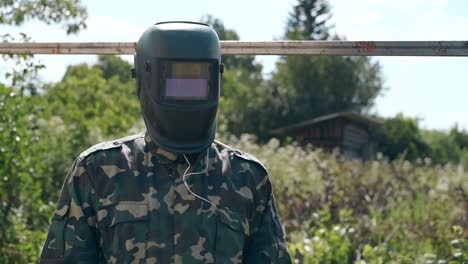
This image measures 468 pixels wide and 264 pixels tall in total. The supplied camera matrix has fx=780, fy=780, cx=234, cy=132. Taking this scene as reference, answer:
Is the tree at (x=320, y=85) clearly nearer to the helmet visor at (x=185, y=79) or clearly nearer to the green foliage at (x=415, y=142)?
the green foliage at (x=415, y=142)

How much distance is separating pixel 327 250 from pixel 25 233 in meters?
2.95

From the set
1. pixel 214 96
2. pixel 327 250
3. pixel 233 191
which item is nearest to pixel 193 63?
pixel 214 96

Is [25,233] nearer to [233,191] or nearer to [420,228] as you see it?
[420,228]

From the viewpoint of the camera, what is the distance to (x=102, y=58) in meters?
55.1

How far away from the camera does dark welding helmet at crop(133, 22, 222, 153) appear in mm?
2945

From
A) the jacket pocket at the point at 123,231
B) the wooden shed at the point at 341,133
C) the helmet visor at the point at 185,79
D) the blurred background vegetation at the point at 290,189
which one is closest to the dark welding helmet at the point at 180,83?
the helmet visor at the point at 185,79

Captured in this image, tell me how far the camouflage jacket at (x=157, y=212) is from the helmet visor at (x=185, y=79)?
0.24m

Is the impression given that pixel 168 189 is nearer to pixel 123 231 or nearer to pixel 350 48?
pixel 123 231

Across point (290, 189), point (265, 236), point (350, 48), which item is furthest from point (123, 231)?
point (290, 189)

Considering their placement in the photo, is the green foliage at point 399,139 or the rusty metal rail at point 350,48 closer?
the rusty metal rail at point 350,48

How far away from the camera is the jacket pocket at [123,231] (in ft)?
9.65

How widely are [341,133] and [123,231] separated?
92.1ft

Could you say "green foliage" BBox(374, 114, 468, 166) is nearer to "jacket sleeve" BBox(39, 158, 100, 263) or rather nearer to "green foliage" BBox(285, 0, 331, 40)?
"green foliage" BBox(285, 0, 331, 40)

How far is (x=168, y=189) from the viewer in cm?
302
